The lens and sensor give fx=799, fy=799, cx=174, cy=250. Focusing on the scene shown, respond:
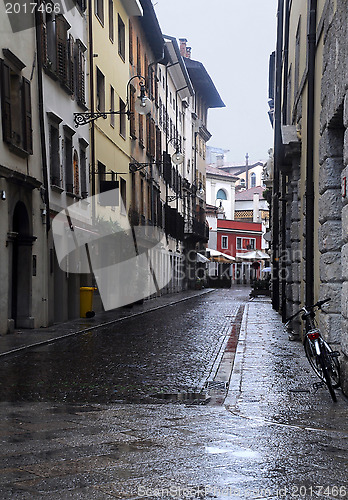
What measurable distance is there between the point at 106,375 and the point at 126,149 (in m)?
22.0

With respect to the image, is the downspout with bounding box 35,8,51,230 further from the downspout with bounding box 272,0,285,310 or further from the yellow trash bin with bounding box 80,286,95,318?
the downspout with bounding box 272,0,285,310

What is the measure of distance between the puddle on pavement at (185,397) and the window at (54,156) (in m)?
11.9

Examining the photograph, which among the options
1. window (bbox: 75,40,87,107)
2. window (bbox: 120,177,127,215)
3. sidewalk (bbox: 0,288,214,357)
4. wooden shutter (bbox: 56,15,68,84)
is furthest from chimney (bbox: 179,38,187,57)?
wooden shutter (bbox: 56,15,68,84)

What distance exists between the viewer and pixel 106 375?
1035cm

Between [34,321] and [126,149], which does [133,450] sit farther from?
[126,149]

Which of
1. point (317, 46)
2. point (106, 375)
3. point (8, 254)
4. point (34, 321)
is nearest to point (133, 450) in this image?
point (106, 375)

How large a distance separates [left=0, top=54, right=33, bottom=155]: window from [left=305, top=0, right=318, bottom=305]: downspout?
20.9ft

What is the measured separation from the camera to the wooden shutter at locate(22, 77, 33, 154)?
667 inches

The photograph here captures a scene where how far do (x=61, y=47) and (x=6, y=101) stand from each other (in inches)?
200

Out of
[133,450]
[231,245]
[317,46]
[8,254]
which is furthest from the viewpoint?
[231,245]

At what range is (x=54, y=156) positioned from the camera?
2002 centimetres

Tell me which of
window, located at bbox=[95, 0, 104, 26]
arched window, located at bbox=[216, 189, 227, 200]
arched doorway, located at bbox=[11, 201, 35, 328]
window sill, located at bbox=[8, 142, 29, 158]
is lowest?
arched doorway, located at bbox=[11, 201, 35, 328]

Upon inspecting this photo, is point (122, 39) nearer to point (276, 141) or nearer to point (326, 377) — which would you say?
point (276, 141)

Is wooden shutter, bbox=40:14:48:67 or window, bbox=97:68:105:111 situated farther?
window, bbox=97:68:105:111
